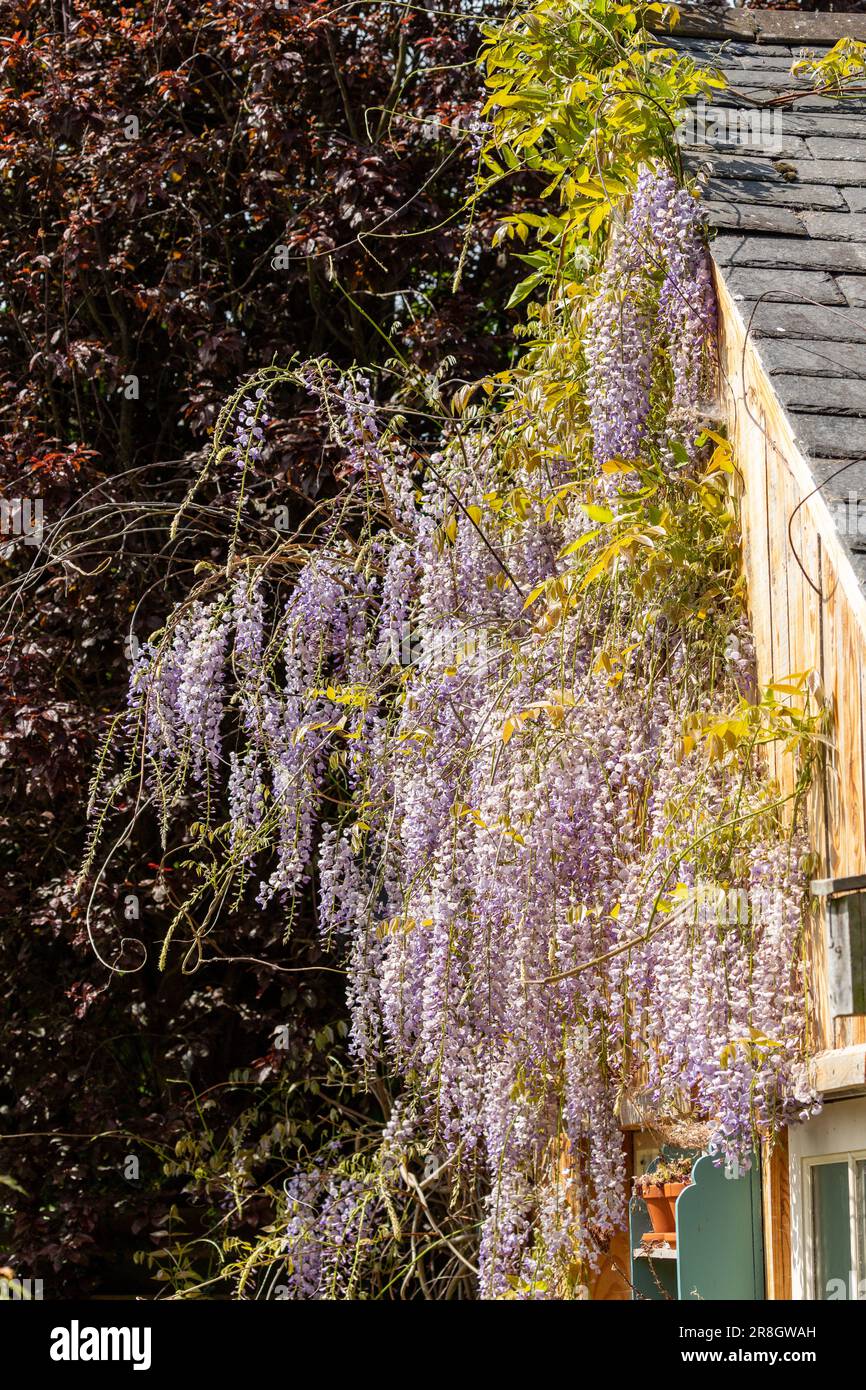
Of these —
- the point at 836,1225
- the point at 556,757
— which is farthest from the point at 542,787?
the point at 836,1225

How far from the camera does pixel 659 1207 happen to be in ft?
10.3

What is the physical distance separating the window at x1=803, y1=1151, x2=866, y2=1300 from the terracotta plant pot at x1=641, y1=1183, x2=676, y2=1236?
26.5 inches

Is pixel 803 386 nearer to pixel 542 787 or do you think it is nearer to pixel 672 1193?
pixel 542 787

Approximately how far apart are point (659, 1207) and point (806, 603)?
4.59 ft

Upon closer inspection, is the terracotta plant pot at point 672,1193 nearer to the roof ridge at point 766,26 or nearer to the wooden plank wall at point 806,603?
the wooden plank wall at point 806,603

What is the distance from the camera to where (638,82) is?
3.04 meters

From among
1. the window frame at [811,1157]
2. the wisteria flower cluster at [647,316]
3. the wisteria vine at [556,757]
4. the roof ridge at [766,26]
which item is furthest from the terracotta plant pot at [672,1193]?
the roof ridge at [766,26]

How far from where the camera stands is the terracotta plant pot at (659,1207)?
10.3ft

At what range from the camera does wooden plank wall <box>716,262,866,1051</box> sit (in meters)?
2.22

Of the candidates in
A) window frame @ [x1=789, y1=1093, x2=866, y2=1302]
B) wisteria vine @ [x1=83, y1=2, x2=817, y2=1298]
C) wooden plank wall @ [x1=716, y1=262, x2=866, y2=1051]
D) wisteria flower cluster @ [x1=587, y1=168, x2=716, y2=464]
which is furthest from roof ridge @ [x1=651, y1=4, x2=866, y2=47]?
window frame @ [x1=789, y1=1093, x2=866, y2=1302]

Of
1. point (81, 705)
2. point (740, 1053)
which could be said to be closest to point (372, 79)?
point (81, 705)

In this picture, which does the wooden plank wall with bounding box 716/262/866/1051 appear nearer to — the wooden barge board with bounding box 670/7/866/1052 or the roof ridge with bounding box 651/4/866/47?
the wooden barge board with bounding box 670/7/866/1052

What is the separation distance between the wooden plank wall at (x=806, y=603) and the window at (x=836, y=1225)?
9.4 inches

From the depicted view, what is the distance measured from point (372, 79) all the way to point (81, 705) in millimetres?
2491
